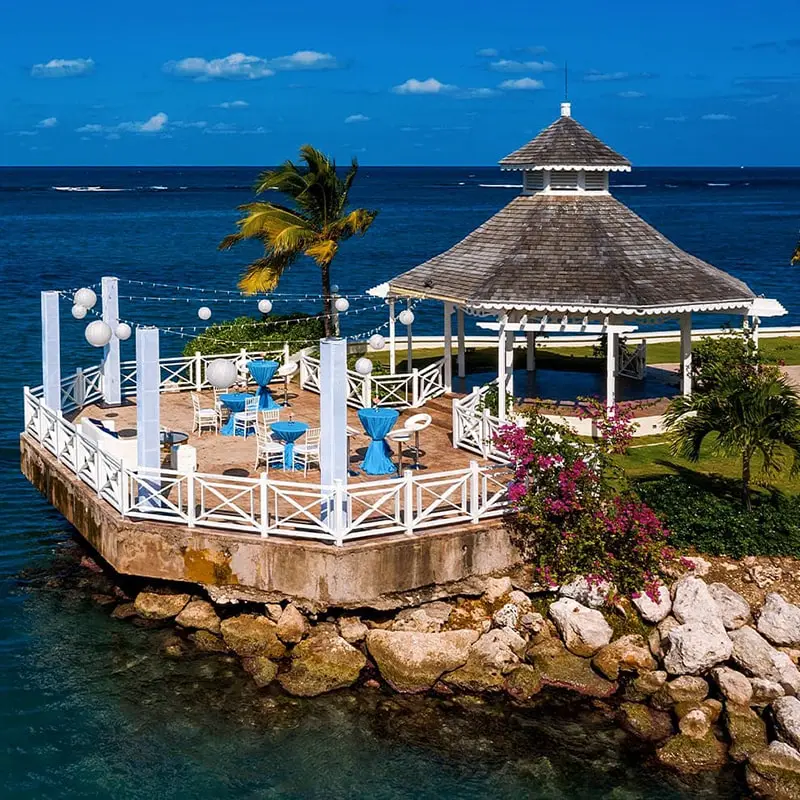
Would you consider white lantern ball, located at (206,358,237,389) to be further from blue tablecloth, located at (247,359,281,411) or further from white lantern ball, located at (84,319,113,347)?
blue tablecloth, located at (247,359,281,411)

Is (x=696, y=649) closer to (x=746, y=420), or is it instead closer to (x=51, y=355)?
(x=746, y=420)

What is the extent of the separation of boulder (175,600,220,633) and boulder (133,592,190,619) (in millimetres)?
207

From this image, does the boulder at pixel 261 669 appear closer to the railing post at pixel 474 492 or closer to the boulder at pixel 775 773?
the railing post at pixel 474 492

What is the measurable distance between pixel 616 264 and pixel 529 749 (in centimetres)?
1177

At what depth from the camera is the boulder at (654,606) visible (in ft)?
55.0

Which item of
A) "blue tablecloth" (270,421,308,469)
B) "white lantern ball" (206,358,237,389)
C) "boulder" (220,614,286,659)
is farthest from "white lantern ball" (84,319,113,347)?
"boulder" (220,614,286,659)

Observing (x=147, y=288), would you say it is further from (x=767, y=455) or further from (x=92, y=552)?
(x=767, y=455)

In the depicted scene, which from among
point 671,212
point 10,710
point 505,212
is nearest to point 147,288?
point 505,212

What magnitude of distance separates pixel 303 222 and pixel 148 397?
41.7 feet

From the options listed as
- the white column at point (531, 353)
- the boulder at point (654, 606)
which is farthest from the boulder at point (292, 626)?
the white column at point (531, 353)

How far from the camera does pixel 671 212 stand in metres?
149

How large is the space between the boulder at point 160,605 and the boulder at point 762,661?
8.16 m

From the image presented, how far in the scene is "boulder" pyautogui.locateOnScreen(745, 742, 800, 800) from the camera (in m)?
13.9

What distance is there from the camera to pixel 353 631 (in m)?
16.7
